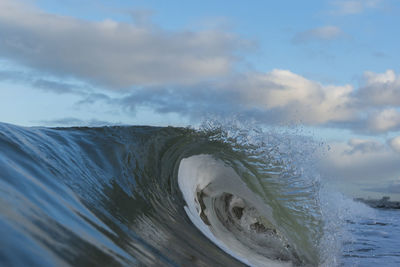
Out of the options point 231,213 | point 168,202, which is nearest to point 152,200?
point 168,202

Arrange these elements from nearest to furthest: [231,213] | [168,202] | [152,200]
Result: [152,200] → [168,202] → [231,213]

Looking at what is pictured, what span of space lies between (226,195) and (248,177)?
383 mm

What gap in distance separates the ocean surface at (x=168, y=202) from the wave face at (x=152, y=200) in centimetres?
1

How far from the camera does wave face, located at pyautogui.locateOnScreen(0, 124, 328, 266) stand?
6.13 feet

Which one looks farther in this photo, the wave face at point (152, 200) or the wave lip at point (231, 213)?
the wave lip at point (231, 213)

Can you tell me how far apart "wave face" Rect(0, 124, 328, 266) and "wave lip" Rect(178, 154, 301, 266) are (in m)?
0.01

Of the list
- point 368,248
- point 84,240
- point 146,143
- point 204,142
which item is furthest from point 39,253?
point 368,248

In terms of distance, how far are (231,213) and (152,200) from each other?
1.36 metres

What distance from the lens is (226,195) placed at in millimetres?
4875

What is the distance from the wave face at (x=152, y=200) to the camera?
187 centimetres

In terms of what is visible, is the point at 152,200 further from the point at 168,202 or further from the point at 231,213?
the point at 231,213

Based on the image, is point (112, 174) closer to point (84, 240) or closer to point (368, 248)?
point (84, 240)

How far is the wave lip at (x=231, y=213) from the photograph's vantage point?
393 centimetres

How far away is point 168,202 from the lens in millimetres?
3840
